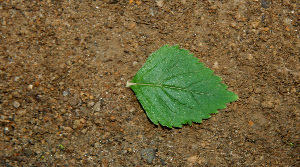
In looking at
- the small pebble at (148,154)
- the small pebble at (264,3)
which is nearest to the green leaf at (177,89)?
the small pebble at (148,154)

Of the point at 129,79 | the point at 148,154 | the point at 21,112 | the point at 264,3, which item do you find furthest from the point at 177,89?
the point at 21,112

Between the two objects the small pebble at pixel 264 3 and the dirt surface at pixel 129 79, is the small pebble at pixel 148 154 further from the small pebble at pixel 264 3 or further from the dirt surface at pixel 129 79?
the small pebble at pixel 264 3

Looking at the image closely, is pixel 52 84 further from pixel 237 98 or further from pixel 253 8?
pixel 253 8

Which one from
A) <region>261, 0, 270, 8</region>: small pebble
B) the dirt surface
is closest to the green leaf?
the dirt surface

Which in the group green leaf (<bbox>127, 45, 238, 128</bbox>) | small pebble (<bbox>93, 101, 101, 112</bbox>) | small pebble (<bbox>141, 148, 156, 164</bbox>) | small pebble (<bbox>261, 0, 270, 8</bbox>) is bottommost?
small pebble (<bbox>141, 148, 156, 164</bbox>)

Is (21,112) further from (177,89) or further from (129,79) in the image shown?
(177,89)

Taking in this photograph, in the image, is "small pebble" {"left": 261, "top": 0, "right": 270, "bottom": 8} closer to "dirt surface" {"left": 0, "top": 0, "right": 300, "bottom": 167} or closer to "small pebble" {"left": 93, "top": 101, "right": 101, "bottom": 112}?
"dirt surface" {"left": 0, "top": 0, "right": 300, "bottom": 167}
